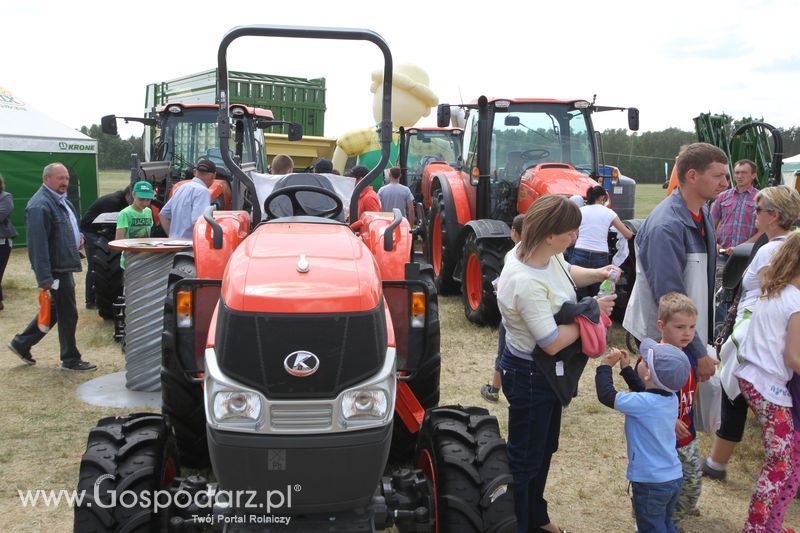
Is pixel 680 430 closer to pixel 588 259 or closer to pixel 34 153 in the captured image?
pixel 588 259

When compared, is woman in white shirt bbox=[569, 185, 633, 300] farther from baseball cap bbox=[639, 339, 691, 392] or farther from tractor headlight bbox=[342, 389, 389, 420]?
tractor headlight bbox=[342, 389, 389, 420]

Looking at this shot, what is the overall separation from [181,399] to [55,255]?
292 centimetres

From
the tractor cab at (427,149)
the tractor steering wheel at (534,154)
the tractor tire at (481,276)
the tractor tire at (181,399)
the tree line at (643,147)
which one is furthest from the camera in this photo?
the tree line at (643,147)

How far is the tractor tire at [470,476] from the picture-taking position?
110 inches

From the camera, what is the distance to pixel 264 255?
276 centimetres

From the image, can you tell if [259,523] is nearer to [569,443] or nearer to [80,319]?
[569,443]

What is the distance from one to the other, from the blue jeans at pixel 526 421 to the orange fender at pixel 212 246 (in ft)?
4.92

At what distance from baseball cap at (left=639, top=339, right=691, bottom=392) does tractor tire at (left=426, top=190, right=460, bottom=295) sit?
557 cm

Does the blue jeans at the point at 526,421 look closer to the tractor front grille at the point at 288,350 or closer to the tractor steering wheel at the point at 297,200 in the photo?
the tractor front grille at the point at 288,350

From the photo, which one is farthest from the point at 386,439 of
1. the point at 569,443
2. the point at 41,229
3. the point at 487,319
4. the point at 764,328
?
the point at 487,319

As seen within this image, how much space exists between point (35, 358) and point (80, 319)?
1487 millimetres

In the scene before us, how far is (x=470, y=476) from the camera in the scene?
112 inches

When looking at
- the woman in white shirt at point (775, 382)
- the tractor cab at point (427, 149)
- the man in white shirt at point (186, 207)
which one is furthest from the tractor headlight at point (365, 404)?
the tractor cab at point (427, 149)

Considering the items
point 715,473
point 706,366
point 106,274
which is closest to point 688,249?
point 706,366
